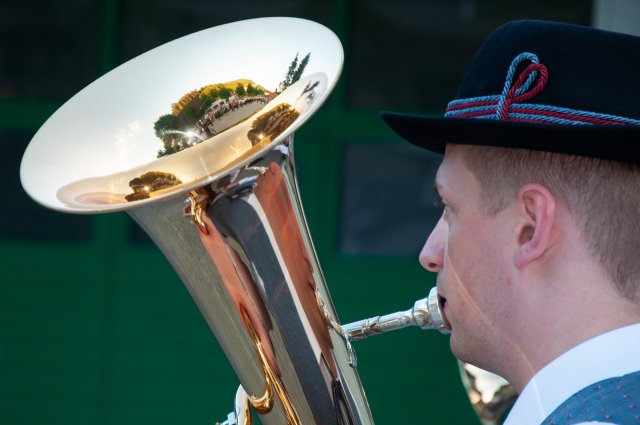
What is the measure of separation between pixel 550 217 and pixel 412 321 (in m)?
0.43

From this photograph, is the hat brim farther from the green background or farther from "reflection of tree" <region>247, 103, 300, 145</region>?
the green background

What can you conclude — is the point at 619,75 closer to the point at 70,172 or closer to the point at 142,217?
the point at 142,217

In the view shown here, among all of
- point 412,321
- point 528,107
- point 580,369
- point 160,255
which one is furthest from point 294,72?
point 160,255

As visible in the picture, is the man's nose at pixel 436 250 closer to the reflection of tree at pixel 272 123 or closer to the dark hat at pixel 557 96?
the dark hat at pixel 557 96

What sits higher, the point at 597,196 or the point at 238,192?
the point at 238,192

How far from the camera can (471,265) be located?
1287 mm

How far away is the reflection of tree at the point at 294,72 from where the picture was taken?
1746mm

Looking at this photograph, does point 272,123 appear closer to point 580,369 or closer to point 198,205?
point 198,205

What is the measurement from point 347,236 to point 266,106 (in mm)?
2759

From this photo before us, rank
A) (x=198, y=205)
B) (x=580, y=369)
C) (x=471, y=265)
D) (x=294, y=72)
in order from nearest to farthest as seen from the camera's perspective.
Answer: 1. (x=580, y=369)
2. (x=471, y=265)
3. (x=198, y=205)
4. (x=294, y=72)

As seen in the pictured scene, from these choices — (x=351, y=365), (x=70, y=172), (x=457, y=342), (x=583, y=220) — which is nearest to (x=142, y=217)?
(x=70, y=172)

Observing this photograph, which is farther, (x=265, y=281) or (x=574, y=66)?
(x=265, y=281)

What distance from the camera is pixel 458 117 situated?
4.30ft

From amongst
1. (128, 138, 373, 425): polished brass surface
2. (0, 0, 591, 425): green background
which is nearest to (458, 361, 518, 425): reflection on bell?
(128, 138, 373, 425): polished brass surface
